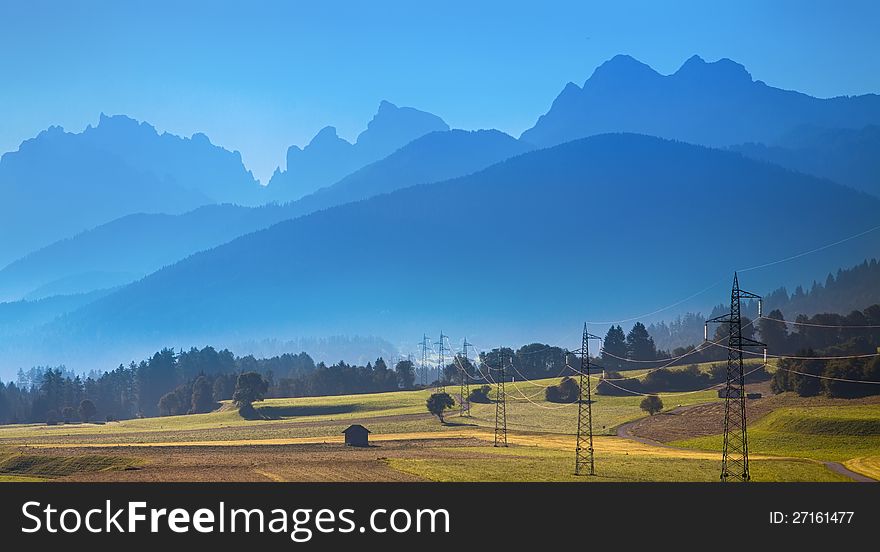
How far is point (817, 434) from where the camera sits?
357 ft

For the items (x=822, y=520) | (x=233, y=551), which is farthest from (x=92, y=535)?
(x=822, y=520)

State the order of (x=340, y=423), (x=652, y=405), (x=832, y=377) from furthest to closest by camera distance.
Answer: (x=340, y=423), (x=652, y=405), (x=832, y=377)

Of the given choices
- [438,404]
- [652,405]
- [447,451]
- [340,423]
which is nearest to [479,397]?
[438,404]

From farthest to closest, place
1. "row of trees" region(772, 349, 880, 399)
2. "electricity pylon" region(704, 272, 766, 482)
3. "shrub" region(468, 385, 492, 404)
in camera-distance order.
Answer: "shrub" region(468, 385, 492, 404) < "row of trees" region(772, 349, 880, 399) < "electricity pylon" region(704, 272, 766, 482)

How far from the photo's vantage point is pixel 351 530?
1959 inches

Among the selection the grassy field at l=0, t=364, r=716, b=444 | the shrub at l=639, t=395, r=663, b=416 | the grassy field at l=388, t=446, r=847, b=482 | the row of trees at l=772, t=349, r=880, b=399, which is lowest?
the grassy field at l=0, t=364, r=716, b=444

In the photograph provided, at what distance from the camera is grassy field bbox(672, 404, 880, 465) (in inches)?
3986

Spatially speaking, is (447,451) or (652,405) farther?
(652,405)

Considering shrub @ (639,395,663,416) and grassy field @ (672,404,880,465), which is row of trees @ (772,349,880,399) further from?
shrub @ (639,395,663,416)

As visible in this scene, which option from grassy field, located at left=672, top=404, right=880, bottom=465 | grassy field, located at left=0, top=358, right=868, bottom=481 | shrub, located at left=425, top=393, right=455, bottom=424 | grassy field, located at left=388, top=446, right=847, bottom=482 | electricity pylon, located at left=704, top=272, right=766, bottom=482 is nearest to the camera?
electricity pylon, located at left=704, top=272, right=766, bottom=482

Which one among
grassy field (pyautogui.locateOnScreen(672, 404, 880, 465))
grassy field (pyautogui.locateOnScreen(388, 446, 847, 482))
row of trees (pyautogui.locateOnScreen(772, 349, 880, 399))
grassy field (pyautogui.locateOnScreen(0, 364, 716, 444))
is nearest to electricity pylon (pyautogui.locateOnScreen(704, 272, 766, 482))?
grassy field (pyautogui.locateOnScreen(388, 446, 847, 482))

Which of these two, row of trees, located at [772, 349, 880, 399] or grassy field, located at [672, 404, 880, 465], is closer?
grassy field, located at [672, 404, 880, 465]

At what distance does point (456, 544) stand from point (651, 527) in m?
10.3

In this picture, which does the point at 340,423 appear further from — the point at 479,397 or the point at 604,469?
the point at 604,469
